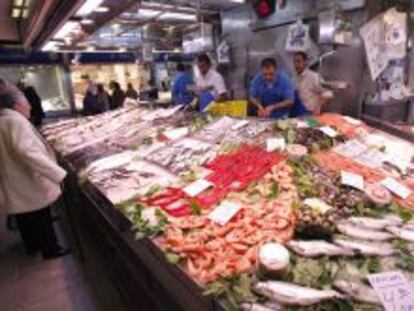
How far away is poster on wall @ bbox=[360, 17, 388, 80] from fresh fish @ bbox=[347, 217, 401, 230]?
302 cm

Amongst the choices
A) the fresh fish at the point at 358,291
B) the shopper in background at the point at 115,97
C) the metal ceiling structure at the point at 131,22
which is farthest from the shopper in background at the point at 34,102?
the fresh fish at the point at 358,291

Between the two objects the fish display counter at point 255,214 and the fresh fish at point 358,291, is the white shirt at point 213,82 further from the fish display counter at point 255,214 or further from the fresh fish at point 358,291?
the fresh fish at point 358,291

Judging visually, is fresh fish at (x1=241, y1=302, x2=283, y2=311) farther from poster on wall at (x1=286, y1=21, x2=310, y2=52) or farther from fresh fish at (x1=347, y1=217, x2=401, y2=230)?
poster on wall at (x1=286, y1=21, x2=310, y2=52)

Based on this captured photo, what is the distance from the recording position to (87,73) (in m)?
13.6

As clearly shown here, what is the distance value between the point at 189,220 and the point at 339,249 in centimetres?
87

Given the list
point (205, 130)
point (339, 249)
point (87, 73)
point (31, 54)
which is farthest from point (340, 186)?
point (87, 73)

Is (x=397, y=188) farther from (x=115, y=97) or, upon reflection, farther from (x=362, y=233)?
(x=115, y=97)

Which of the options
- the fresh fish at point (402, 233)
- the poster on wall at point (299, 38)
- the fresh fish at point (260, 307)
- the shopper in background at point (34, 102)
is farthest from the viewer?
the shopper in background at point (34, 102)

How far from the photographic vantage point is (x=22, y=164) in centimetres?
365

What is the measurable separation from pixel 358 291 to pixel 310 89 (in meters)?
4.08

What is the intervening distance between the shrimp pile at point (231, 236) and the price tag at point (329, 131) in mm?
990

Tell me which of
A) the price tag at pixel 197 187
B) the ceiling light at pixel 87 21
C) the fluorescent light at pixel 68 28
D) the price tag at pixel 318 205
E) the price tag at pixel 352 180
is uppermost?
the fluorescent light at pixel 68 28

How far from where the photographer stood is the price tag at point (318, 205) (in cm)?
198

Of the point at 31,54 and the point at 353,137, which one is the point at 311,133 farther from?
the point at 31,54
